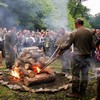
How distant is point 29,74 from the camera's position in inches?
364

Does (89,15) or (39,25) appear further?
(89,15)

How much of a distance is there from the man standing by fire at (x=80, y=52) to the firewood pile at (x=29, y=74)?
0.81 metres

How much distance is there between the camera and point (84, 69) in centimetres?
812

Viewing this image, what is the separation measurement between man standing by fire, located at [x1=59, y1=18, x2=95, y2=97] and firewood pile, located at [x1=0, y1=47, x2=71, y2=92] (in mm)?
810

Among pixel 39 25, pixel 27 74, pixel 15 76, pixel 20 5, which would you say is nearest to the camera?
pixel 27 74

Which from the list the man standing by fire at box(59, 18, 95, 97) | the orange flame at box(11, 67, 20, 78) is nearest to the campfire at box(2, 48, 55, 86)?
the orange flame at box(11, 67, 20, 78)

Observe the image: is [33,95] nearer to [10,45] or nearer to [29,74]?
[29,74]

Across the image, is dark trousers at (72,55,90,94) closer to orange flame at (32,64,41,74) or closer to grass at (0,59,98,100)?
grass at (0,59,98,100)

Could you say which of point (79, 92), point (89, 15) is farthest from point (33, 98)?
point (89, 15)

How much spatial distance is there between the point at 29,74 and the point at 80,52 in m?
2.24

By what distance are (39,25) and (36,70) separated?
14294 mm

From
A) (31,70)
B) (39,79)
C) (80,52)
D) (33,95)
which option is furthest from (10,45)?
(80,52)

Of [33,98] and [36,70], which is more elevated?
[36,70]

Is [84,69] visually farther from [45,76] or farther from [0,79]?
[0,79]
